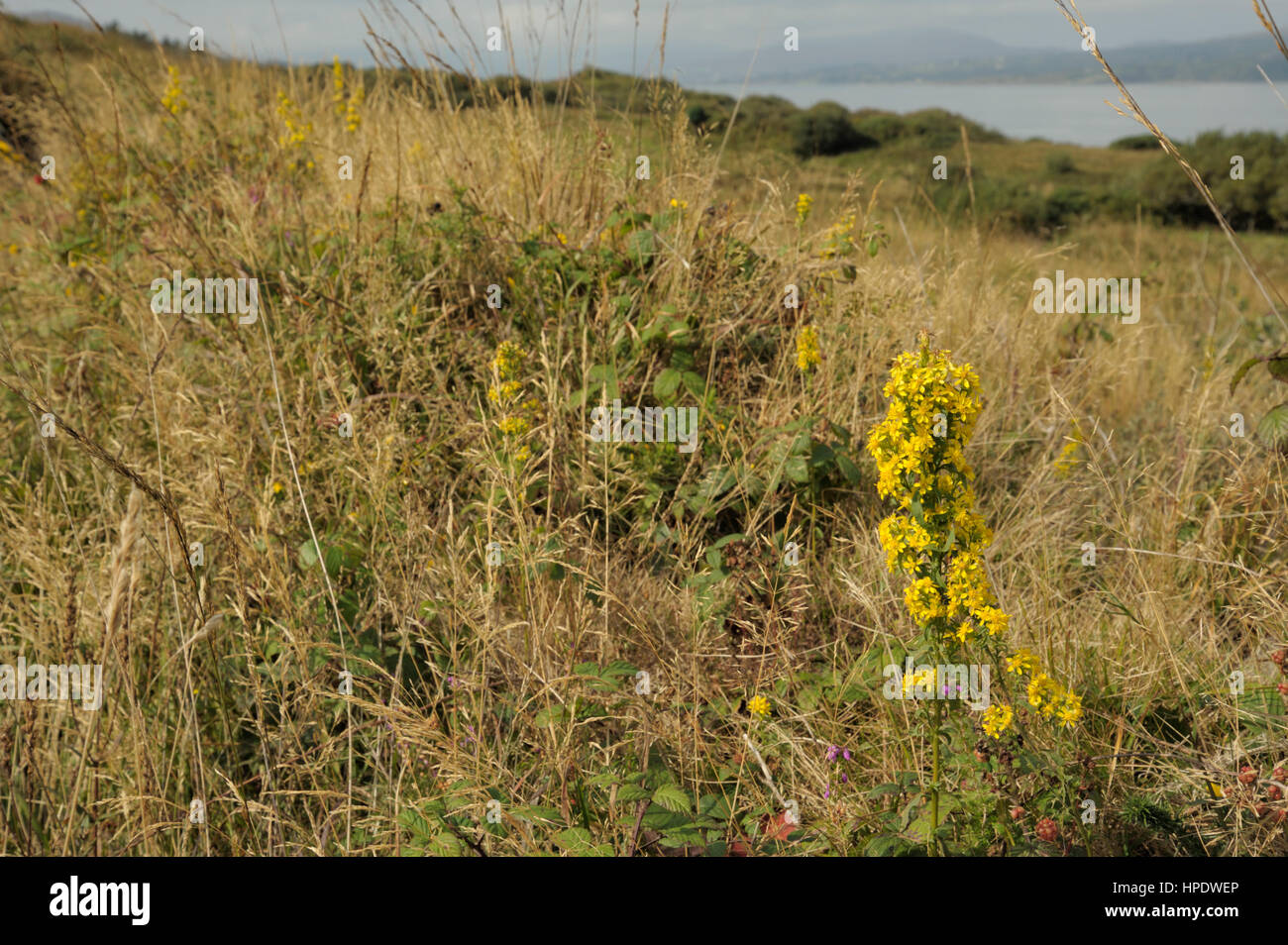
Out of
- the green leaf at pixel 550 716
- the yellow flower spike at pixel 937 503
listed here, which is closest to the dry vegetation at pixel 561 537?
the green leaf at pixel 550 716

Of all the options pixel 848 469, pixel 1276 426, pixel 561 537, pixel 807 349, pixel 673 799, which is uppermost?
pixel 807 349

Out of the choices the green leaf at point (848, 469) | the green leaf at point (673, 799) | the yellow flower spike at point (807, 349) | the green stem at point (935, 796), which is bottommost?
the green leaf at point (673, 799)

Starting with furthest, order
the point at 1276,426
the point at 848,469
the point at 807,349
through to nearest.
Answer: the point at 807,349, the point at 848,469, the point at 1276,426

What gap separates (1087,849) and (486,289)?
8.03ft

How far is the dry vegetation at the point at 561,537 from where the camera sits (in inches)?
64.8

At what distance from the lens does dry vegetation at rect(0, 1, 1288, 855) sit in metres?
1.65

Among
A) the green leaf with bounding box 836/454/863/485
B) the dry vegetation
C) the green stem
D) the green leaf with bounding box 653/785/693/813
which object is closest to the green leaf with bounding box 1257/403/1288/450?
the dry vegetation

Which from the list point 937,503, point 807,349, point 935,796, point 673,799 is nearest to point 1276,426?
point 807,349

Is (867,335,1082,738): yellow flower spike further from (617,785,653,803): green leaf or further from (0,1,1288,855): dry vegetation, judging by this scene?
(617,785,653,803): green leaf

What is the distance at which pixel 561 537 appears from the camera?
2.18 metres

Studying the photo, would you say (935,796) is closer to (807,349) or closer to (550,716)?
(550,716)

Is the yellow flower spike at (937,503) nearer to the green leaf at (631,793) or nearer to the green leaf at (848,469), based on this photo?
the green leaf at (631,793)

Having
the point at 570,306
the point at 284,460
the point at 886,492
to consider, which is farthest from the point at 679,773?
the point at 570,306

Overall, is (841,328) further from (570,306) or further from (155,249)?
(155,249)
